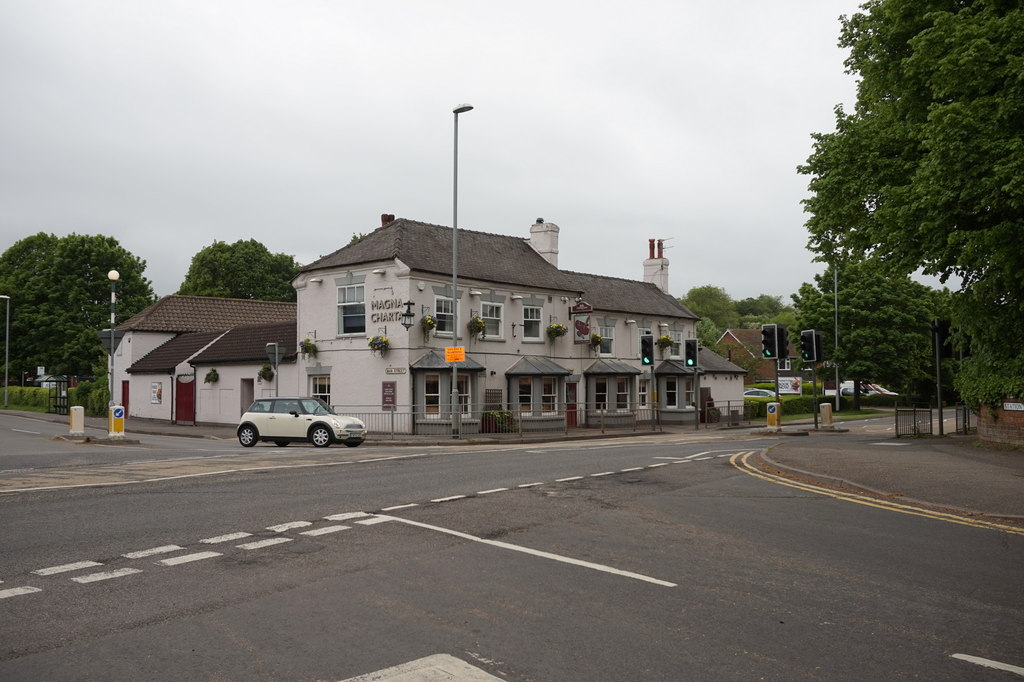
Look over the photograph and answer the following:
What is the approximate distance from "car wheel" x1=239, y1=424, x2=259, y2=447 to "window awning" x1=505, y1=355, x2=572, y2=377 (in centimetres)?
1268

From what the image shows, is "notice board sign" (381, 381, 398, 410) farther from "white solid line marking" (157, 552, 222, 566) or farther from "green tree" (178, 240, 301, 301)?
"green tree" (178, 240, 301, 301)

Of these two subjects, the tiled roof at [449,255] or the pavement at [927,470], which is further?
the tiled roof at [449,255]

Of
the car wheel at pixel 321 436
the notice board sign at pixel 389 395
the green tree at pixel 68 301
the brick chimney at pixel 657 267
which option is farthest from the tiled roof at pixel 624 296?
the green tree at pixel 68 301

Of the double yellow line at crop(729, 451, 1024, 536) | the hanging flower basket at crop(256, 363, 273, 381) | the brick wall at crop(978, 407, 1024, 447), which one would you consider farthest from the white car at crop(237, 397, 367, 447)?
the brick wall at crop(978, 407, 1024, 447)

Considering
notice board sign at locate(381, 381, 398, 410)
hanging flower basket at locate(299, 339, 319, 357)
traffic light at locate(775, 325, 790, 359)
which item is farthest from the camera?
hanging flower basket at locate(299, 339, 319, 357)

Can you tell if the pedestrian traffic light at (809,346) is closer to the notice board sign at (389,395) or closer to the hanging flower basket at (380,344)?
the notice board sign at (389,395)

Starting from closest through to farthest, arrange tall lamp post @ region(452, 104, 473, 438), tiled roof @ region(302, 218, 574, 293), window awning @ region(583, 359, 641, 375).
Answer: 1. tall lamp post @ region(452, 104, 473, 438)
2. tiled roof @ region(302, 218, 574, 293)
3. window awning @ region(583, 359, 641, 375)

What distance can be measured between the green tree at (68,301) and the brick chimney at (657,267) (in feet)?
131

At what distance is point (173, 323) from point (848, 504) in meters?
40.8

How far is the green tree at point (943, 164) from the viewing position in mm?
12453

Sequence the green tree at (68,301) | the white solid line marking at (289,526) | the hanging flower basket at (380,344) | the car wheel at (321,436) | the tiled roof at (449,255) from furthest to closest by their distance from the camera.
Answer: the green tree at (68,301)
the tiled roof at (449,255)
the hanging flower basket at (380,344)
the car wheel at (321,436)
the white solid line marking at (289,526)

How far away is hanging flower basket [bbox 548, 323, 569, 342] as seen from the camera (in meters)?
37.3

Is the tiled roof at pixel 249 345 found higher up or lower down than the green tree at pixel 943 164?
lower down

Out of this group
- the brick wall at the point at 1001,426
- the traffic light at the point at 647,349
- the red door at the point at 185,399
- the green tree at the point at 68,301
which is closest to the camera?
the brick wall at the point at 1001,426
